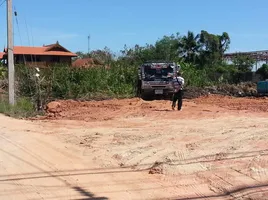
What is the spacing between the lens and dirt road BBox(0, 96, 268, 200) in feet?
21.9

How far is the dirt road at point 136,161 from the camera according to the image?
6.68 m

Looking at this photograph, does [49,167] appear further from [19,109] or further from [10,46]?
[10,46]

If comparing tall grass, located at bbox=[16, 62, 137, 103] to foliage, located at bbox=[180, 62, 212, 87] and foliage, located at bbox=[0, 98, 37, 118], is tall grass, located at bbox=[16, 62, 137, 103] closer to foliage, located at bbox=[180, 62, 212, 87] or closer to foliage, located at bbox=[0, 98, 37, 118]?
foliage, located at bbox=[0, 98, 37, 118]

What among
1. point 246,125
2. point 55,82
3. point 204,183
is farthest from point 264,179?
point 55,82

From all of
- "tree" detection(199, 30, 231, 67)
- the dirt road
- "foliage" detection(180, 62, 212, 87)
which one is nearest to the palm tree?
"tree" detection(199, 30, 231, 67)

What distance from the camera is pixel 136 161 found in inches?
344

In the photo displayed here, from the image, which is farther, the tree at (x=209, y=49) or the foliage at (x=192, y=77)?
the tree at (x=209, y=49)

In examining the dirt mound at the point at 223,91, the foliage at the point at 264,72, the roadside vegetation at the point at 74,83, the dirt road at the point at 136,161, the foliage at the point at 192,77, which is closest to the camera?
the dirt road at the point at 136,161

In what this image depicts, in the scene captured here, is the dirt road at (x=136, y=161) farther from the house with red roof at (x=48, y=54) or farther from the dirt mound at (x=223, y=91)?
the house with red roof at (x=48, y=54)

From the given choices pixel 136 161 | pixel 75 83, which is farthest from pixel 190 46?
pixel 136 161

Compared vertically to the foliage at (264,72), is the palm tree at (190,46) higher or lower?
higher

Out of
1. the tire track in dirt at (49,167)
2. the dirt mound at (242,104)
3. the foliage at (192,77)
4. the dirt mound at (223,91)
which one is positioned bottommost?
the tire track in dirt at (49,167)

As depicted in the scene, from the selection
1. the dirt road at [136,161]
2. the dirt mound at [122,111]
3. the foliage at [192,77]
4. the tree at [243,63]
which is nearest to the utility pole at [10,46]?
the dirt mound at [122,111]

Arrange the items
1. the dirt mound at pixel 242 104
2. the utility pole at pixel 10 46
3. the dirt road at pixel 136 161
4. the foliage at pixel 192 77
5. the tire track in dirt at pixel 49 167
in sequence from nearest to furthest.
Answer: the dirt road at pixel 136 161 → the tire track in dirt at pixel 49 167 → the dirt mound at pixel 242 104 → the utility pole at pixel 10 46 → the foliage at pixel 192 77
